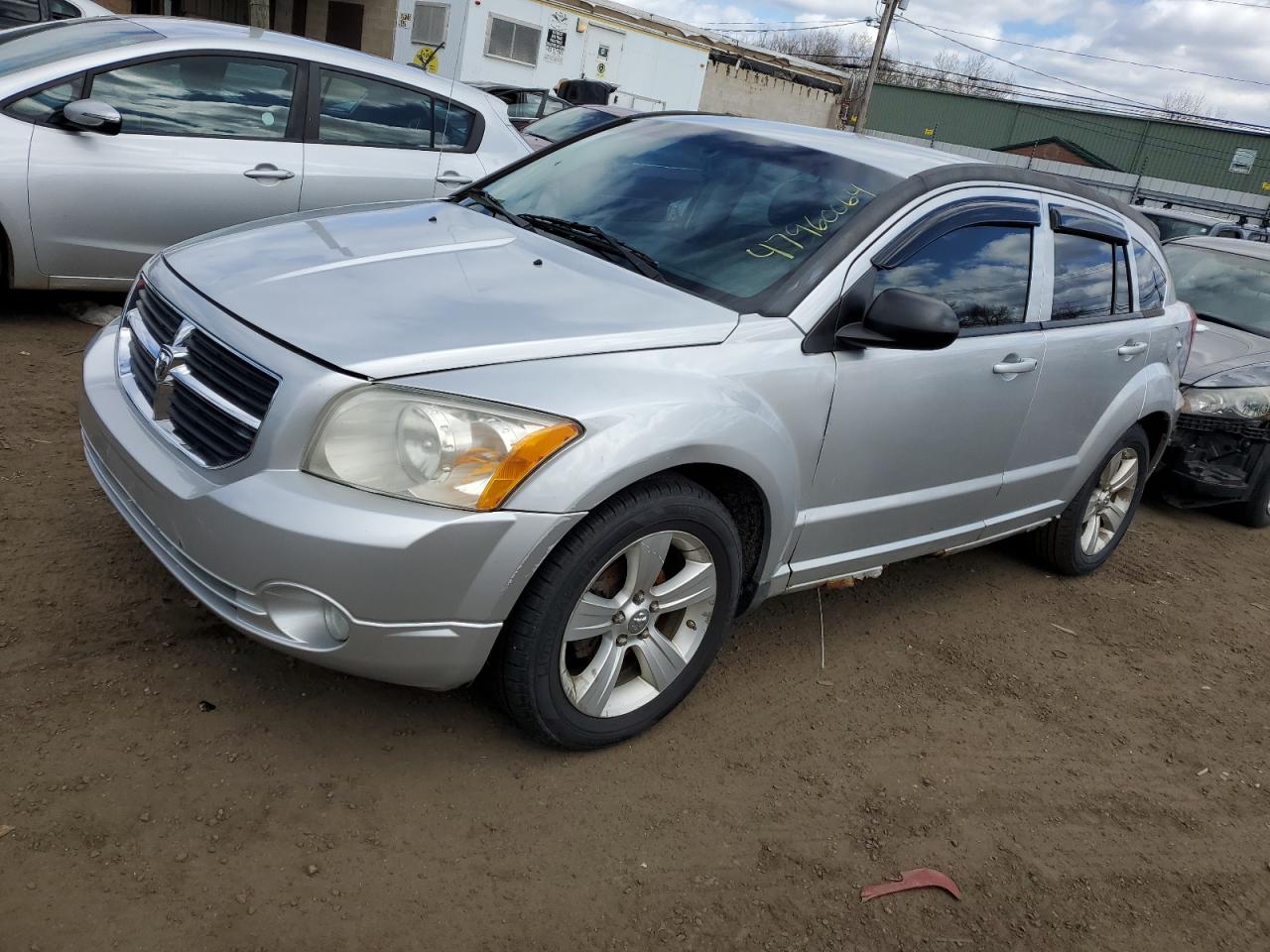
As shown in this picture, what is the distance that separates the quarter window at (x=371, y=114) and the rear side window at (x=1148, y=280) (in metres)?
3.96

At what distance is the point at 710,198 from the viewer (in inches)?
134

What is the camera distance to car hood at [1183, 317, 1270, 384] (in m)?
6.20

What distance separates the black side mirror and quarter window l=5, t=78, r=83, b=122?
4.12 metres

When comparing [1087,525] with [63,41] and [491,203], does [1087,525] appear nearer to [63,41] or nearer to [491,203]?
[491,203]

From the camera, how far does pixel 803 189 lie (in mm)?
3361

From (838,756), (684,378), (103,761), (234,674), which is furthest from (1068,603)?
(103,761)

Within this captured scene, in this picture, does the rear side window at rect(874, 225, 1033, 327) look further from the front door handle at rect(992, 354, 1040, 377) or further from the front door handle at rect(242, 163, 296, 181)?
the front door handle at rect(242, 163, 296, 181)

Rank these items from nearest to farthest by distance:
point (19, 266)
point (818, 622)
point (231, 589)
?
point (231, 589) → point (818, 622) → point (19, 266)

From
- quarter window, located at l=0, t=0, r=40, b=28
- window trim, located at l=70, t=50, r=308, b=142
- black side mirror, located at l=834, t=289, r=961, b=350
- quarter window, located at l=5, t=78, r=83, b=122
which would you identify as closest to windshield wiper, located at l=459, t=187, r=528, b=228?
black side mirror, located at l=834, t=289, r=961, b=350

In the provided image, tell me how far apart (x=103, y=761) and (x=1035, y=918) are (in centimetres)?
239

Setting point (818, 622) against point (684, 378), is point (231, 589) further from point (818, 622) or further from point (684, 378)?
point (818, 622)

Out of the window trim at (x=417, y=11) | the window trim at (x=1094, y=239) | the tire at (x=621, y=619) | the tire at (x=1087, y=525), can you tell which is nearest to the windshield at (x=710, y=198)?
the tire at (x=621, y=619)

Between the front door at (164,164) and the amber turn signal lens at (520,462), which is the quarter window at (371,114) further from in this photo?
the amber turn signal lens at (520,462)

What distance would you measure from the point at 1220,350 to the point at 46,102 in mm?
6789
